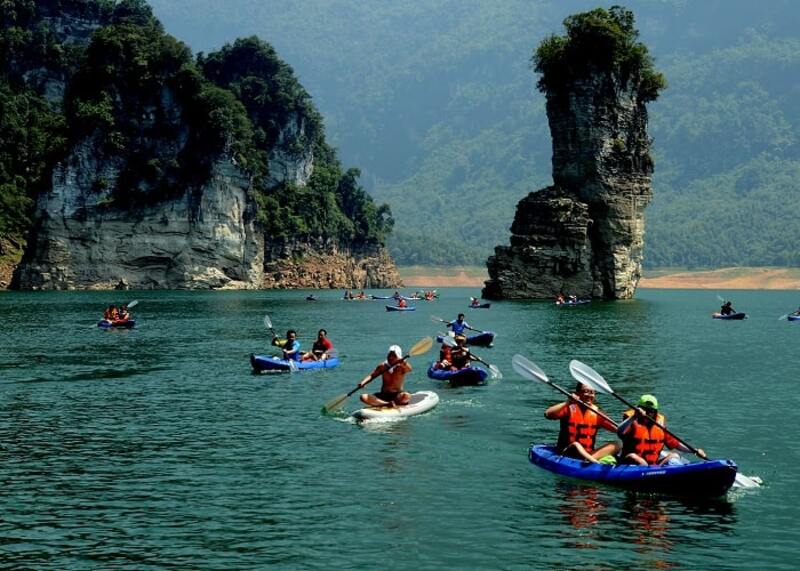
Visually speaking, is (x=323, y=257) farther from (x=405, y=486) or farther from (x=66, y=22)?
(x=405, y=486)

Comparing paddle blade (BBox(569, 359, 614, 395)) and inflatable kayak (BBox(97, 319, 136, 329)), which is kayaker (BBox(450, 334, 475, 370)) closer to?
paddle blade (BBox(569, 359, 614, 395))

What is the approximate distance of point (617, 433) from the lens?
Answer: 20.2 meters

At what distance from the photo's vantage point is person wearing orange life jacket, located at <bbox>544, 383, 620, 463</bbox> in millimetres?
20594

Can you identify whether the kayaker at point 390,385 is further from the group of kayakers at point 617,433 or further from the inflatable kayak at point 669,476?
the inflatable kayak at point 669,476

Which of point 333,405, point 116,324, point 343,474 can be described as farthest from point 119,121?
point 343,474

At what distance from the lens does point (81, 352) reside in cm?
4762

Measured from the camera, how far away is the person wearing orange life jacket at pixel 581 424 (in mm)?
20594

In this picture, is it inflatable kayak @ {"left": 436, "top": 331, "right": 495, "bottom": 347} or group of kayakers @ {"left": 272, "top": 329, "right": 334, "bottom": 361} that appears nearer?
group of kayakers @ {"left": 272, "top": 329, "right": 334, "bottom": 361}

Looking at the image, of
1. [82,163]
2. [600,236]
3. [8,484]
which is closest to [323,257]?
[82,163]

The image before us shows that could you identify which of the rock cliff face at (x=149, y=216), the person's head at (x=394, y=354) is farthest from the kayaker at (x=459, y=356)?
the rock cliff face at (x=149, y=216)

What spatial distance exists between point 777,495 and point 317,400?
16.5 m

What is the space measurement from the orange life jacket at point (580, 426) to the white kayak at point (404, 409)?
7.82m

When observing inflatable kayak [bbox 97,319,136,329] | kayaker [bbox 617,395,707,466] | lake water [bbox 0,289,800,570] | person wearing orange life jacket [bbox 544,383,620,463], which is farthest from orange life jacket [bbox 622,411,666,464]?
inflatable kayak [bbox 97,319,136,329]

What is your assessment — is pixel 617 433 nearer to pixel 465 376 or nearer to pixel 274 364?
pixel 465 376
